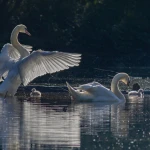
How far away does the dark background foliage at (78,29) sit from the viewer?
4122cm

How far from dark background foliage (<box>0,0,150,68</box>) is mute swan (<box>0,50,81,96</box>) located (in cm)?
2039

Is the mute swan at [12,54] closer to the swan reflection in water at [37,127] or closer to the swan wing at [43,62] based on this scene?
the swan wing at [43,62]

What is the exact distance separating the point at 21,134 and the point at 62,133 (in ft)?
1.77

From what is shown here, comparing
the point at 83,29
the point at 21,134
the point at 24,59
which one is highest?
the point at 83,29

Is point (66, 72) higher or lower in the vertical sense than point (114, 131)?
higher

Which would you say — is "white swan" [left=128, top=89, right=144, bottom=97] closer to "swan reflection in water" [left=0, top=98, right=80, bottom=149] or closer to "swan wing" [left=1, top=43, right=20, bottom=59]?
"swan wing" [left=1, top=43, right=20, bottom=59]

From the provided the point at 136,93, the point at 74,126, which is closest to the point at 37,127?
the point at 74,126

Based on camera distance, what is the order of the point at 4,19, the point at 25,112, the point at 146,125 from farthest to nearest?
the point at 4,19 < the point at 25,112 < the point at 146,125

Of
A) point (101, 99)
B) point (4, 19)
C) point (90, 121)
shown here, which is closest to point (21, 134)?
point (90, 121)

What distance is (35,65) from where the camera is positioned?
19594 mm

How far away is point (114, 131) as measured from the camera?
1270 centimetres

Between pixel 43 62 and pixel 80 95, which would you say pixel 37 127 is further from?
pixel 43 62

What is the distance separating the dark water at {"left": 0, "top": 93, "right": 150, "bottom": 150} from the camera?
37.4 feet

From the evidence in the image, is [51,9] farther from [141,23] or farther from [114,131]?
[114,131]
